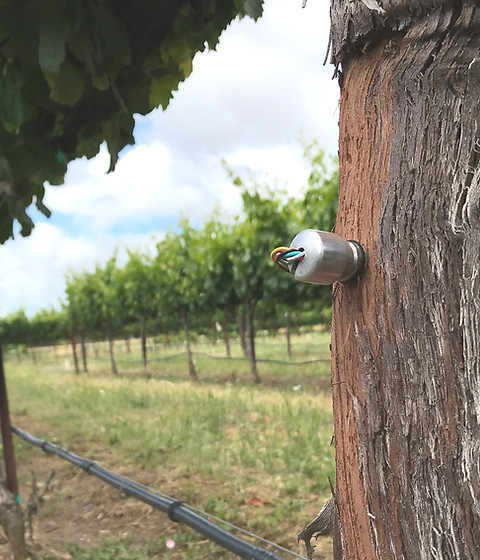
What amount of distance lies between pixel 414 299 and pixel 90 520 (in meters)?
4.53

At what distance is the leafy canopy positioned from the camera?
185cm

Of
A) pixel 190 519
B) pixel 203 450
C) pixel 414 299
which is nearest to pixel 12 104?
pixel 414 299

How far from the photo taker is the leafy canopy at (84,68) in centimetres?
185

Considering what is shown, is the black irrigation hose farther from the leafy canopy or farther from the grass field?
the leafy canopy

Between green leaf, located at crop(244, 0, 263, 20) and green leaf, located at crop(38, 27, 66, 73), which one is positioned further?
green leaf, located at crop(244, 0, 263, 20)

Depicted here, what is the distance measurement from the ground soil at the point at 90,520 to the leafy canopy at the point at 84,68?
2.33m

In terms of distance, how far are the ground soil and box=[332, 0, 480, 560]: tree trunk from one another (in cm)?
288

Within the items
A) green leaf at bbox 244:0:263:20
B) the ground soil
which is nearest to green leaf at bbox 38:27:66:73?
green leaf at bbox 244:0:263:20

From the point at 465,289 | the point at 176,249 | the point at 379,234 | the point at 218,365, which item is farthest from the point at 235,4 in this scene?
the point at 218,365

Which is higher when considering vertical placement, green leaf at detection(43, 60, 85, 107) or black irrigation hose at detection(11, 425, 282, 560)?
green leaf at detection(43, 60, 85, 107)

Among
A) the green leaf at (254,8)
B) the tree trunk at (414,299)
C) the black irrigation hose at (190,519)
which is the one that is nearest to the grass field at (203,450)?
the black irrigation hose at (190,519)

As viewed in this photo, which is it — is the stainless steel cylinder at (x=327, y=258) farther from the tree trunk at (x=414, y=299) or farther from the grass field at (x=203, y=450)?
the grass field at (x=203, y=450)

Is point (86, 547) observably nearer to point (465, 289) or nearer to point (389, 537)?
point (389, 537)

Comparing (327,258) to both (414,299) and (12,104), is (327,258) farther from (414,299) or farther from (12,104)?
(12,104)
